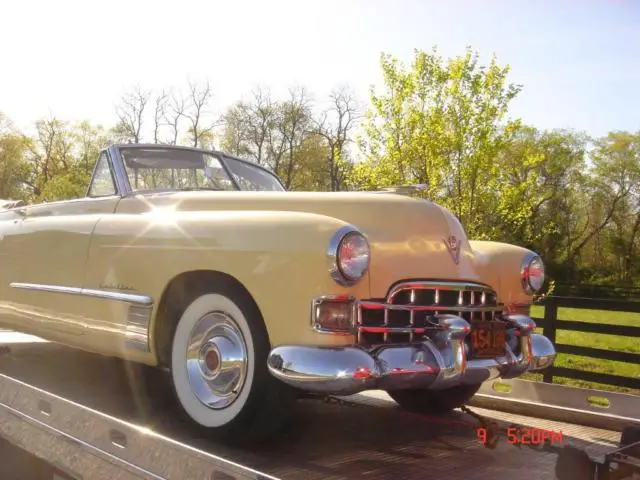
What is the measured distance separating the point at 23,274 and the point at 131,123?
2483 cm

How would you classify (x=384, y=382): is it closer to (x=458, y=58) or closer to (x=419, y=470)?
(x=419, y=470)

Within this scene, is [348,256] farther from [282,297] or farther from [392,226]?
[392,226]

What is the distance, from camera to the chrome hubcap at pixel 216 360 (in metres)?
2.77

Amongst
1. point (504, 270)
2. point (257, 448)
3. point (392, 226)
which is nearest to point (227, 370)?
point (257, 448)

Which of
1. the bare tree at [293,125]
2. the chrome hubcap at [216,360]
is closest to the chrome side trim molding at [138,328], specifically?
the chrome hubcap at [216,360]

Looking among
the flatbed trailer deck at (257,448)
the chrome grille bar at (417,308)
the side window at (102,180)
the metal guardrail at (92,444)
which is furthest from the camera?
the side window at (102,180)

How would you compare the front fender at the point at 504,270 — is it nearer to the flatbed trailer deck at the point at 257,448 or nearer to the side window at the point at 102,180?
the flatbed trailer deck at the point at 257,448

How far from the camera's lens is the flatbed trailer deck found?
6.89 ft

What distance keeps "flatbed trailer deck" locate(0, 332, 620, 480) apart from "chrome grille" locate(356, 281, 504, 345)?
48 centimetres

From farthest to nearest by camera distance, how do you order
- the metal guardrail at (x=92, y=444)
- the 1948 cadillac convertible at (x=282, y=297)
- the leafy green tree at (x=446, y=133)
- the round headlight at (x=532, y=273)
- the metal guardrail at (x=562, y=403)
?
the leafy green tree at (x=446, y=133) < the round headlight at (x=532, y=273) < the metal guardrail at (x=562, y=403) < the 1948 cadillac convertible at (x=282, y=297) < the metal guardrail at (x=92, y=444)

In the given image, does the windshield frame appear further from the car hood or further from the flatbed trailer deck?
the flatbed trailer deck

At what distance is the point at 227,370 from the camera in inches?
110

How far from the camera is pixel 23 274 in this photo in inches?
160

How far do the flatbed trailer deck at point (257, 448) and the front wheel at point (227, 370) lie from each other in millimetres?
95
